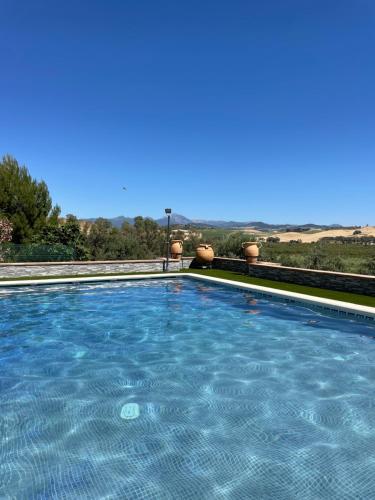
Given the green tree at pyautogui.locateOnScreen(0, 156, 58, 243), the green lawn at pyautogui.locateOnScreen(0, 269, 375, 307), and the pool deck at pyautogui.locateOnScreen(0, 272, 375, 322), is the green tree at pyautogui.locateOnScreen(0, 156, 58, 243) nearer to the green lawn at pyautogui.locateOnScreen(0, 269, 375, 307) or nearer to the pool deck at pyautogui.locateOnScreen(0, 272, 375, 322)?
the green lawn at pyautogui.locateOnScreen(0, 269, 375, 307)

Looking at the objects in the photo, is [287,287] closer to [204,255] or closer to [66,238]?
[204,255]

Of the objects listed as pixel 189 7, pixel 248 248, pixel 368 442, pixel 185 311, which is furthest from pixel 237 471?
pixel 189 7

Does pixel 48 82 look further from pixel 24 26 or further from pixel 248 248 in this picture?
pixel 248 248

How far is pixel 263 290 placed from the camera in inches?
474

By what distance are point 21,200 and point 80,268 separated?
612 cm

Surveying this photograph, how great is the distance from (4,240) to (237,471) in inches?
663

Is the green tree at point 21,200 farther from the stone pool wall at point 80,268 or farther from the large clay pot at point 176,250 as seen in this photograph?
the large clay pot at point 176,250

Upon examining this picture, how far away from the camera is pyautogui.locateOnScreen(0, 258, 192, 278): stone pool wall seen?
1469 centimetres

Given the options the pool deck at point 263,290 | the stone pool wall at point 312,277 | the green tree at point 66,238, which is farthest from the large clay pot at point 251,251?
the green tree at point 66,238

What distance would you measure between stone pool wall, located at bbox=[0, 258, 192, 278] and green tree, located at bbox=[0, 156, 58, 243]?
4.47 m

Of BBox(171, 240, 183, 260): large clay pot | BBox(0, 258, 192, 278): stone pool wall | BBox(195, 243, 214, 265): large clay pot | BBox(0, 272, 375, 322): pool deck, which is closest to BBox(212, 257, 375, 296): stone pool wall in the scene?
BBox(195, 243, 214, 265): large clay pot

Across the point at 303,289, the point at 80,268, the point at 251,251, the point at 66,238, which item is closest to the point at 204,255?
the point at 251,251

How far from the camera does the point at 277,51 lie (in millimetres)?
14891

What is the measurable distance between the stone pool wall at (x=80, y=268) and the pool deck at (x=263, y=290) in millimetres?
1122
